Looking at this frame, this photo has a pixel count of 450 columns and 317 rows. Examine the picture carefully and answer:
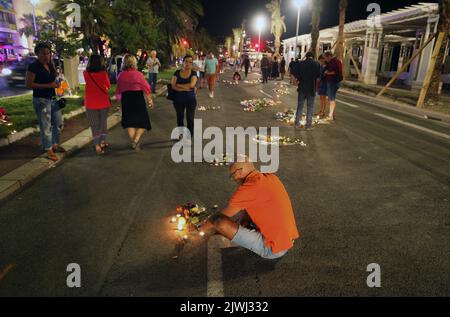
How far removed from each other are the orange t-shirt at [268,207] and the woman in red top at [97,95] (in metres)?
4.73

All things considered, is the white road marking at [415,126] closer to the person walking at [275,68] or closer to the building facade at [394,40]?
the building facade at [394,40]

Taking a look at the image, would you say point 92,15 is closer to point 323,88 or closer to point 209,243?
point 323,88

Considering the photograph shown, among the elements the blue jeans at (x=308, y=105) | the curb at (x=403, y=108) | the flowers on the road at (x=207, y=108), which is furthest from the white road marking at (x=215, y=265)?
the curb at (x=403, y=108)

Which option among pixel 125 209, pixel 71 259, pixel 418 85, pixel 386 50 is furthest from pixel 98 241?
pixel 386 50

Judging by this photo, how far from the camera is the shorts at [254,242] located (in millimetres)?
3414

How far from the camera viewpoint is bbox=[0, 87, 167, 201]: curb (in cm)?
514

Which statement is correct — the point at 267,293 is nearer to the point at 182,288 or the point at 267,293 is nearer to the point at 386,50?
the point at 182,288

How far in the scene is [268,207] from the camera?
127 inches

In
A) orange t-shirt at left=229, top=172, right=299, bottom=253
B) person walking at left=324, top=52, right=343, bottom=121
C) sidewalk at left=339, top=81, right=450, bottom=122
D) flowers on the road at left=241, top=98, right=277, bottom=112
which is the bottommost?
sidewalk at left=339, top=81, right=450, bottom=122

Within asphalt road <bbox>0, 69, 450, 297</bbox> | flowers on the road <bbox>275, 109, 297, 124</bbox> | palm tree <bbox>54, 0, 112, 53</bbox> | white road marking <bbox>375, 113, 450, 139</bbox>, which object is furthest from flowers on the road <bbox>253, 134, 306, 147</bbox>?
palm tree <bbox>54, 0, 112, 53</bbox>

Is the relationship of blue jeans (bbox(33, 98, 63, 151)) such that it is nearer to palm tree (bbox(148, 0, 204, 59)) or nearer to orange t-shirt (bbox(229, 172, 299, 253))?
orange t-shirt (bbox(229, 172, 299, 253))

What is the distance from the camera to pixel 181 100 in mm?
7926

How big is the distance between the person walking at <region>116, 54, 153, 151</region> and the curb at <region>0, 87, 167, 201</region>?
4.19 ft

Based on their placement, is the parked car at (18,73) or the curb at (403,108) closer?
the curb at (403,108)
